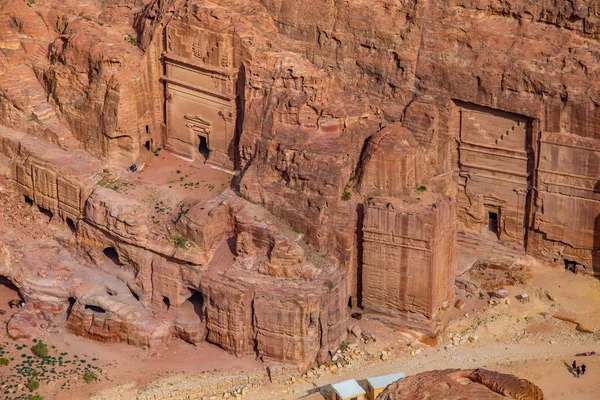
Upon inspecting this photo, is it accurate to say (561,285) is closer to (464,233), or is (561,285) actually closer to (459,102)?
(464,233)

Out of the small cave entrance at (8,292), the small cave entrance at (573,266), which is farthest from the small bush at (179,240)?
the small cave entrance at (573,266)

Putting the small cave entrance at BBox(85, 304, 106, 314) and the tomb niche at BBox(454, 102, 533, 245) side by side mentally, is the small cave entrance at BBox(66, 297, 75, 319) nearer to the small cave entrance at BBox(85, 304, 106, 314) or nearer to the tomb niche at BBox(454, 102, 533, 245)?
the small cave entrance at BBox(85, 304, 106, 314)

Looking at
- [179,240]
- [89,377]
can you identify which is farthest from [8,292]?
[179,240]

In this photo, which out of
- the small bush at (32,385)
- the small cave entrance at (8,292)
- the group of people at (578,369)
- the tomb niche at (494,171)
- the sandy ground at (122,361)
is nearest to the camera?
the small bush at (32,385)

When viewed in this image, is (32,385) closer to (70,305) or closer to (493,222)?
(70,305)

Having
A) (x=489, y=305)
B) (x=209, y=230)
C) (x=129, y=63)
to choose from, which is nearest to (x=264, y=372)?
(x=209, y=230)

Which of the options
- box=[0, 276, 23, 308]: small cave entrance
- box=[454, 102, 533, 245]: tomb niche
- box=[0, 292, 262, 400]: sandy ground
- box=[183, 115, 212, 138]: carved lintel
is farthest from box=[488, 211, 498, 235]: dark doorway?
box=[0, 276, 23, 308]: small cave entrance

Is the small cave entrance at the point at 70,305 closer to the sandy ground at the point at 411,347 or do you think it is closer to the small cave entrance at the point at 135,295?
the sandy ground at the point at 411,347
